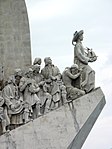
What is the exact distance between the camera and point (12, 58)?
628 inches

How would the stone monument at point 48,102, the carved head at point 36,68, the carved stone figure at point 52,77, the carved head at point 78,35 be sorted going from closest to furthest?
the stone monument at point 48,102, the carved stone figure at point 52,77, the carved head at point 36,68, the carved head at point 78,35

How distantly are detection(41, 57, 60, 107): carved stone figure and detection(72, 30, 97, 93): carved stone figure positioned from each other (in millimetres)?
660

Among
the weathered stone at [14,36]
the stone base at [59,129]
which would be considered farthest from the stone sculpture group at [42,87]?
the weathered stone at [14,36]

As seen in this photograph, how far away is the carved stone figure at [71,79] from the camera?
49.0ft

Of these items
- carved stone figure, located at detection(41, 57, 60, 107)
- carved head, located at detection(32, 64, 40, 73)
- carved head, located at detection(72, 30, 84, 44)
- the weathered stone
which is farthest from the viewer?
the weathered stone

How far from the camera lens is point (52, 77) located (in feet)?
48.7

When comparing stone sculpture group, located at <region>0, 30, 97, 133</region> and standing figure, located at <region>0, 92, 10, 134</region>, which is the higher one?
stone sculpture group, located at <region>0, 30, 97, 133</region>

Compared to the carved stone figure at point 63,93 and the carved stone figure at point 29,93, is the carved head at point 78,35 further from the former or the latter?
the carved stone figure at point 29,93

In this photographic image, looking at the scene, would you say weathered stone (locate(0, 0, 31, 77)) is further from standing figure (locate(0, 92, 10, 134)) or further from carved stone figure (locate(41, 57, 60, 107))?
standing figure (locate(0, 92, 10, 134))

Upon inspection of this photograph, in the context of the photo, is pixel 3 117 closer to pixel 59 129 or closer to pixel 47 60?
pixel 59 129

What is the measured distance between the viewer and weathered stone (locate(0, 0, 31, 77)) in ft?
52.3

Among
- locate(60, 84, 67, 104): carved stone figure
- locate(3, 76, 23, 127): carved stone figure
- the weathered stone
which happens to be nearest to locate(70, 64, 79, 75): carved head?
locate(60, 84, 67, 104): carved stone figure

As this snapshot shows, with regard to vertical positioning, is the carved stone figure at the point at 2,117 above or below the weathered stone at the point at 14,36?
below

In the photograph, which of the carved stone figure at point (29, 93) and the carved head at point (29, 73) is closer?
the carved stone figure at point (29, 93)
